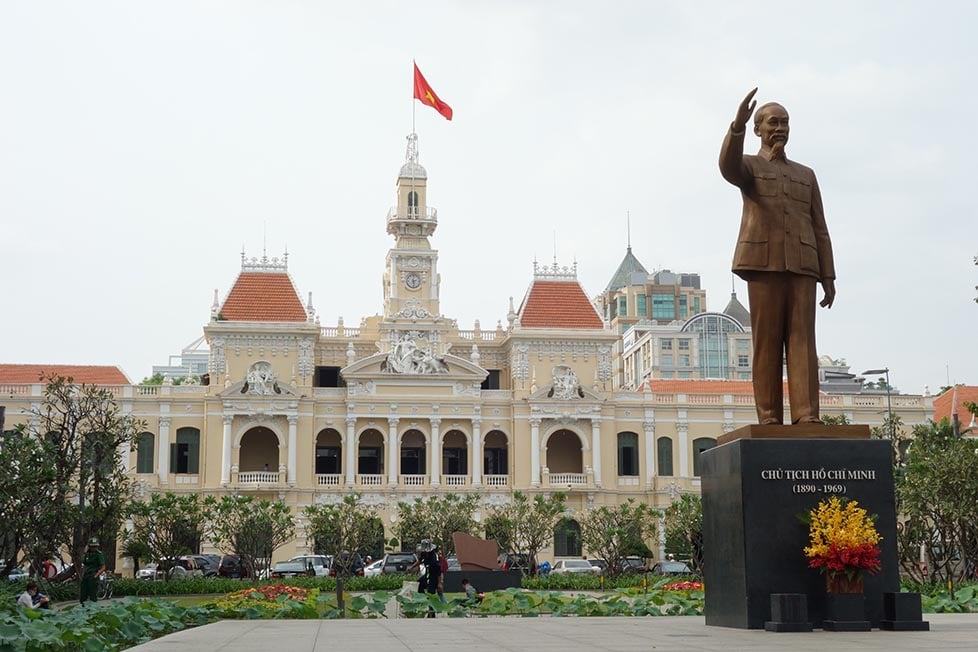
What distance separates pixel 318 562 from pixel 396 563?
3939 millimetres

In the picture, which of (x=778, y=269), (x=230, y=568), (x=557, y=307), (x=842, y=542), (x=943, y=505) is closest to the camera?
(x=842, y=542)

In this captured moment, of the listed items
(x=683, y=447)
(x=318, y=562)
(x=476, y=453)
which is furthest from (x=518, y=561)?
(x=683, y=447)

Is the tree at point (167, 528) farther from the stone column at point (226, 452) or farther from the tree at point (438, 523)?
the stone column at point (226, 452)

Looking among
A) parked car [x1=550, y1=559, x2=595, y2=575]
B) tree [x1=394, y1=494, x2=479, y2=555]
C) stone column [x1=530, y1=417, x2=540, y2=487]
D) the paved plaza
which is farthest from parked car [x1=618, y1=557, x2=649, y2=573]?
the paved plaza

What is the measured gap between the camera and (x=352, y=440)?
53.9m

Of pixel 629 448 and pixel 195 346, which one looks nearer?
pixel 629 448

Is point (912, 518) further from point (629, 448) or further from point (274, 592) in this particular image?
point (629, 448)

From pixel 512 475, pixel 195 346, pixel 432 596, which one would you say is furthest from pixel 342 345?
pixel 195 346

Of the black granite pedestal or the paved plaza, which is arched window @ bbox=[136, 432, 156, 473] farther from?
the black granite pedestal

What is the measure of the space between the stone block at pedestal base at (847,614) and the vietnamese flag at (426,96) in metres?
44.5

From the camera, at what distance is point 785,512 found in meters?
13.0

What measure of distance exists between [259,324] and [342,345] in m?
4.64

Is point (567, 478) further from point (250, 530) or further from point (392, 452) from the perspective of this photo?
point (250, 530)

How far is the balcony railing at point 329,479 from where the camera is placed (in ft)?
176
